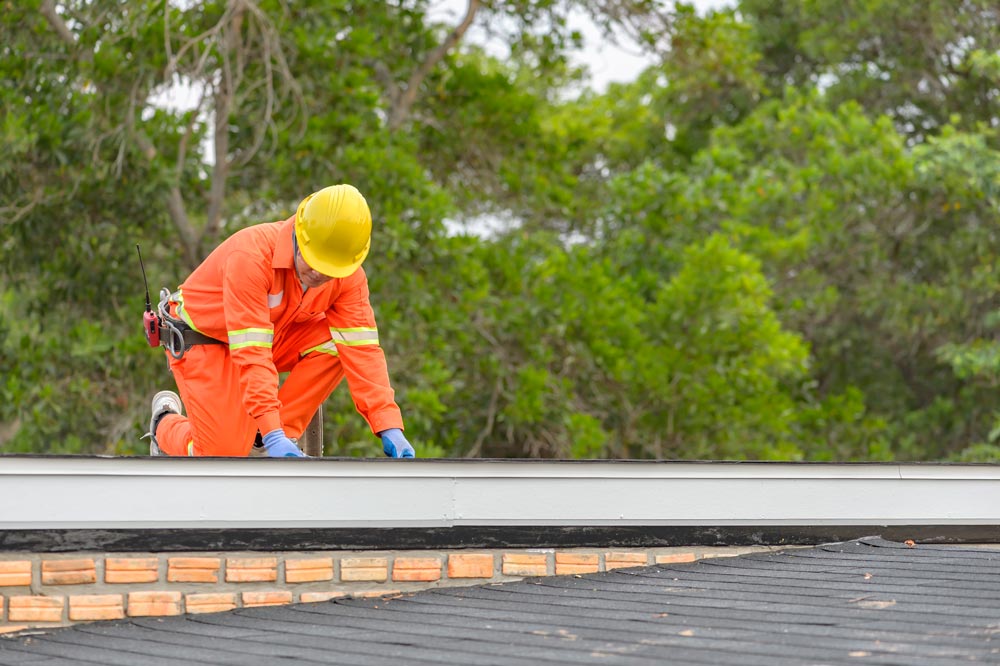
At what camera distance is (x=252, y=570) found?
3834 millimetres

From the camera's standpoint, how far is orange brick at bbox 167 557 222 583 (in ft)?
12.3

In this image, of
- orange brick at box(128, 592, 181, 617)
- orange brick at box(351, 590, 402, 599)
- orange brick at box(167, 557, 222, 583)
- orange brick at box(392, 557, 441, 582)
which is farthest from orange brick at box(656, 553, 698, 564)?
orange brick at box(128, 592, 181, 617)

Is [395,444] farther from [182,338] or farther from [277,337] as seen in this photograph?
[182,338]

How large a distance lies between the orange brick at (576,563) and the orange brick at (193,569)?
1179 mm

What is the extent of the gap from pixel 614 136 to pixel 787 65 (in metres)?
2.83

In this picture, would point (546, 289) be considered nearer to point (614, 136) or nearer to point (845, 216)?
point (845, 216)

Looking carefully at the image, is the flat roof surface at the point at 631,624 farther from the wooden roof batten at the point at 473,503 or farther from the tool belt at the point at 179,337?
the tool belt at the point at 179,337

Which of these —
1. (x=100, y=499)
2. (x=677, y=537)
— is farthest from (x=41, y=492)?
(x=677, y=537)

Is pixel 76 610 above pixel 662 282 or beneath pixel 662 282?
beneath

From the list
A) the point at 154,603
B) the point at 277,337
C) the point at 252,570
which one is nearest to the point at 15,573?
the point at 154,603

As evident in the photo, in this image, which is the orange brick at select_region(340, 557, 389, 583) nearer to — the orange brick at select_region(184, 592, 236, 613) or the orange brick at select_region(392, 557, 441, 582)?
the orange brick at select_region(392, 557, 441, 582)

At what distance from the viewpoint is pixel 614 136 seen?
17438 millimetres

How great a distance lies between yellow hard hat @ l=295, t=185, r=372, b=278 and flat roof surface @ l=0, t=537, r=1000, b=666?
1.35 m

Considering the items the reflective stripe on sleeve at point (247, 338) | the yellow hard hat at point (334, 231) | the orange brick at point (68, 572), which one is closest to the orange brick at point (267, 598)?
the orange brick at point (68, 572)
